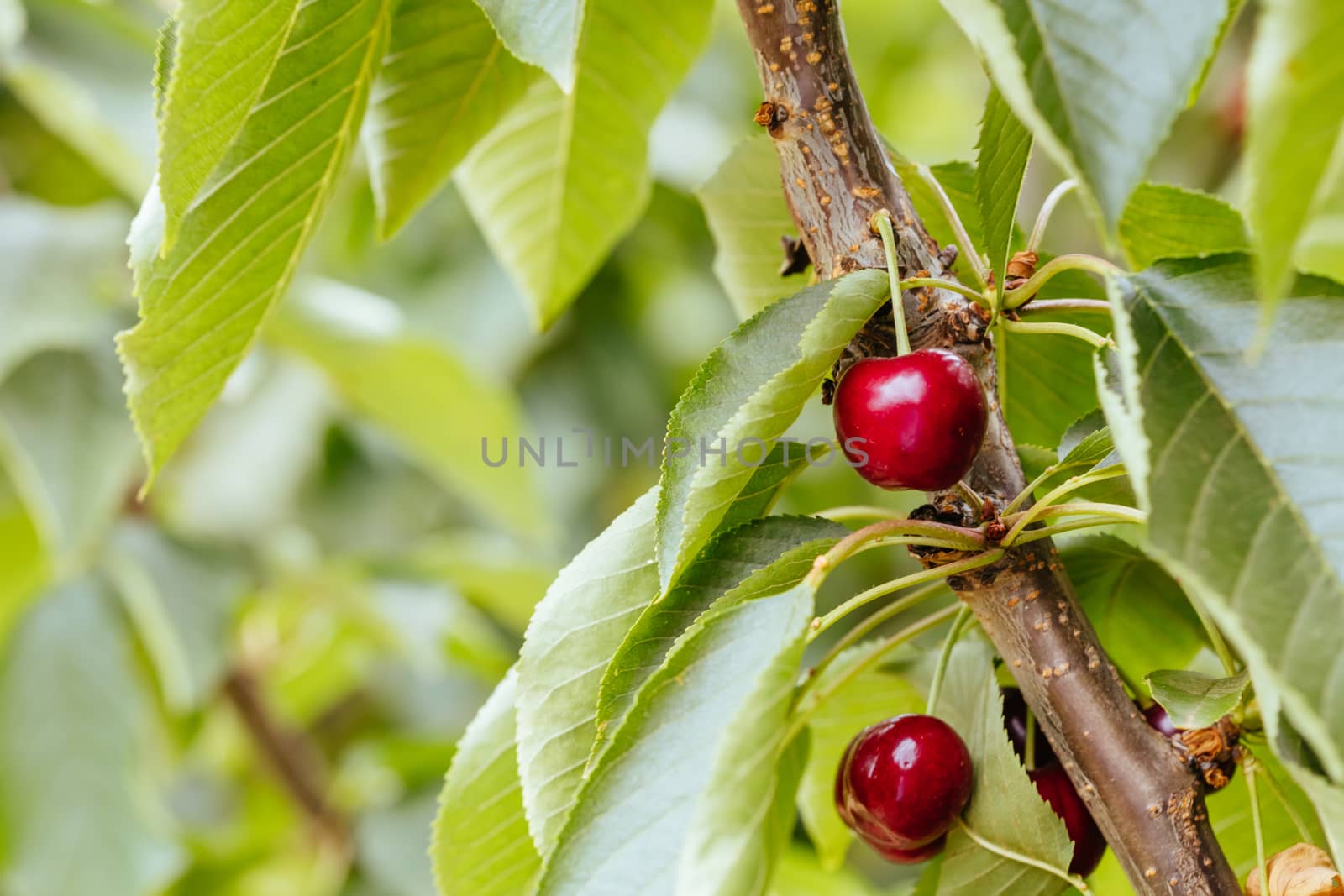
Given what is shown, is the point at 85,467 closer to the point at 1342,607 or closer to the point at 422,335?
the point at 422,335

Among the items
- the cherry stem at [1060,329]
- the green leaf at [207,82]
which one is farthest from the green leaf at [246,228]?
the cherry stem at [1060,329]

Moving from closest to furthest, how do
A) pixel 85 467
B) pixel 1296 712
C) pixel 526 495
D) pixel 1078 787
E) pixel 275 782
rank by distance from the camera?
pixel 1296 712 → pixel 1078 787 → pixel 85 467 → pixel 526 495 → pixel 275 782

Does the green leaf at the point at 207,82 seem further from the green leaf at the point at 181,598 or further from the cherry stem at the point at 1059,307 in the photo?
the green leaf at the point at 181,598

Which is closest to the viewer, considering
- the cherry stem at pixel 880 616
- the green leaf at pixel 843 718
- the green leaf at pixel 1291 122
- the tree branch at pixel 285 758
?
the green leaf at pixel 1291 122

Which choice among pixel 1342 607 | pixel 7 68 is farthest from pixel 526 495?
pixel 1342 607

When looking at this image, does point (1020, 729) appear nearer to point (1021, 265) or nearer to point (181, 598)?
point (1021, 265)

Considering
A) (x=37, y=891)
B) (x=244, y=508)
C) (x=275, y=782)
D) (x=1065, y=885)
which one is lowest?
(x=275, y=782)

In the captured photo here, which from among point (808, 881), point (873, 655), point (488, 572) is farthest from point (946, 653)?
point (488, 572)
